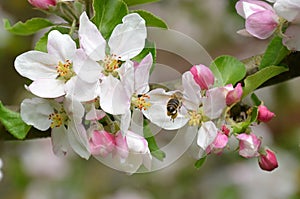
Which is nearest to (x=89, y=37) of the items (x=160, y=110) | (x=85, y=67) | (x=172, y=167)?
(x=85, y=67)

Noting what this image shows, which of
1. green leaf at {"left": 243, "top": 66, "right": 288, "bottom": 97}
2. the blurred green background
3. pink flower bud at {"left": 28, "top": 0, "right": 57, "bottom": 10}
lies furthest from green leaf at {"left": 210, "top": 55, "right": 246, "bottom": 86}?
the blurred green background

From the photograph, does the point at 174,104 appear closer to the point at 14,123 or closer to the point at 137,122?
the point at 137,122

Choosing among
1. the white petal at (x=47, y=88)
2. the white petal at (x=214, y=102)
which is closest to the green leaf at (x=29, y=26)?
the white petal at (x=47, y=88)

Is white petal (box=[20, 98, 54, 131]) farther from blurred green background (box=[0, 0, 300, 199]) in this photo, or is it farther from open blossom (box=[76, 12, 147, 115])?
blurred green background (box=[0, 0, 300, 199])

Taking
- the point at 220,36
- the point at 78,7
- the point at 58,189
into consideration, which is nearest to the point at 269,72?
the point at 78,7

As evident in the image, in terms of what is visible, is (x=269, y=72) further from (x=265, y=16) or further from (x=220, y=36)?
(x=220, y=36)
